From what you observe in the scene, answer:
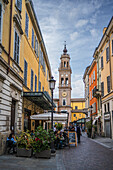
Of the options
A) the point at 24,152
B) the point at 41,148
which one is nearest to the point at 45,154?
the point at 41,148

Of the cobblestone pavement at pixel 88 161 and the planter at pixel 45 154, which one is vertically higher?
the planter at pixel 45 154

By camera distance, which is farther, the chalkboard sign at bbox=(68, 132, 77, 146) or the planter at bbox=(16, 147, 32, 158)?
the chalkboard sign at bbox=(68, 132, 77, 146)

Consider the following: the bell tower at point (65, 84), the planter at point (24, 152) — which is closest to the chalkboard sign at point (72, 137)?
the planter at point (24, 152)

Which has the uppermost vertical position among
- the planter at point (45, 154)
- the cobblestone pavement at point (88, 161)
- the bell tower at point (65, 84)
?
the bell tower at point (65, 84)

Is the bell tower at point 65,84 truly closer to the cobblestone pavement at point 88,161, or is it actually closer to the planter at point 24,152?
the cobblestone pavement at point 88,161

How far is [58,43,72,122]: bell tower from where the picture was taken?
262 feet

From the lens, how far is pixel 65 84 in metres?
80.3

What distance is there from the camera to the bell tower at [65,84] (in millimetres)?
79819

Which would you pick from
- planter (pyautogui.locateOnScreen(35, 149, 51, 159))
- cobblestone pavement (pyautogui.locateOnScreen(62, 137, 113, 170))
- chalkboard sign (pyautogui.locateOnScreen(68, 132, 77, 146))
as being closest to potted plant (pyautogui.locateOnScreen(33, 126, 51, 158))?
planter (pyautogui.locateOnScreen(35, 149, 51, 159))

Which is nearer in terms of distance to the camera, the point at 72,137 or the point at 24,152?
the point at 24,152

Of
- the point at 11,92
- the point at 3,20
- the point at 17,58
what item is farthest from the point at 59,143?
the point at 3,20

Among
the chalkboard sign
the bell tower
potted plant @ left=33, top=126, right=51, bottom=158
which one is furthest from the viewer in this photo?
the bell tower

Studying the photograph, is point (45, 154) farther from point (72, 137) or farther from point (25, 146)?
point (72, 137)

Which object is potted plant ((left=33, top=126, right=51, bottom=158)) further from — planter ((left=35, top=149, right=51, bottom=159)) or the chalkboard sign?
the chalkboard sign
